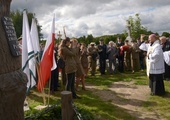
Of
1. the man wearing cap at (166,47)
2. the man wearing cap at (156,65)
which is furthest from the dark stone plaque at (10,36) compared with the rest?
the man wearing cap at (166,47)

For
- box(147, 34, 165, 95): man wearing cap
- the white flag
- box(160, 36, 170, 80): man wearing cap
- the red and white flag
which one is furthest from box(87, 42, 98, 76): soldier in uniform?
the white flag

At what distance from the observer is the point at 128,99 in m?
7.78

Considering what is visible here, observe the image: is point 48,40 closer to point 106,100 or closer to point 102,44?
point 106,100

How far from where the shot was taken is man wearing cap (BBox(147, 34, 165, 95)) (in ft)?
25.5

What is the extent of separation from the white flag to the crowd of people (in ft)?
3.75

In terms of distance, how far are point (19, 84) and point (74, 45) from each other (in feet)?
16.4

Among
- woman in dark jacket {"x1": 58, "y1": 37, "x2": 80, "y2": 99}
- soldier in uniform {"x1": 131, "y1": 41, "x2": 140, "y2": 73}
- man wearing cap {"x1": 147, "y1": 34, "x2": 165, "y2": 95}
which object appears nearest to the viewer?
woman in dark jacket {"x1": 58, "y1": 37, "x2": 80, "y2": 99}

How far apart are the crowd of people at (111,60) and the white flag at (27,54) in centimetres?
114

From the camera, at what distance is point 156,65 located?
7.85m

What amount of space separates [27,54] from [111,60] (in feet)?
25.8

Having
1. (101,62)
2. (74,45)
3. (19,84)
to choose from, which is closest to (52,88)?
(74,45)

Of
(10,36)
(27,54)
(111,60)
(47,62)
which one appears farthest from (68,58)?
(111,60)

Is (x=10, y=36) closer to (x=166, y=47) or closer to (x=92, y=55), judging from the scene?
(x=166, y=47)

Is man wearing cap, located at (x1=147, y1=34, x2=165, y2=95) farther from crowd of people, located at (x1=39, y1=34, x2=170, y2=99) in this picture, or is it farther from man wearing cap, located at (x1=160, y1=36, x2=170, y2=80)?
man wearing cap, located at (x1=160, y1=36, x2=170, y2=80)
